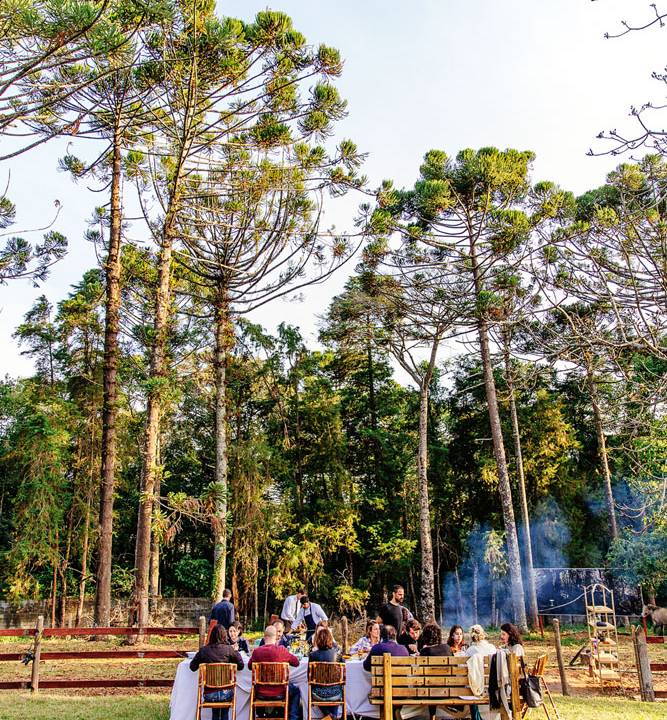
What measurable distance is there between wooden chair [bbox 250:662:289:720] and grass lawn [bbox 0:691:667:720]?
1.41 m

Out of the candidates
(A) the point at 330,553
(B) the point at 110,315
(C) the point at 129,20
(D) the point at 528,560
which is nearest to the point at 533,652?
(D) the point at 528,560

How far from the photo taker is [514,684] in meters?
5.50

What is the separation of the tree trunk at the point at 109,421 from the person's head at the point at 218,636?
7245mm

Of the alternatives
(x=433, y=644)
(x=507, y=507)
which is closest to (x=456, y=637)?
(x=433, y=644)

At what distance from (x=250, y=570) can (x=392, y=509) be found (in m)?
5.38

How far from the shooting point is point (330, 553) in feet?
69.0

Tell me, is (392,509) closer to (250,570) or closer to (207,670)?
(250,570)

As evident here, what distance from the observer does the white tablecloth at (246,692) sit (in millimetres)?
5789

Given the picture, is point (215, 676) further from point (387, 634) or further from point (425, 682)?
point (425, 682)

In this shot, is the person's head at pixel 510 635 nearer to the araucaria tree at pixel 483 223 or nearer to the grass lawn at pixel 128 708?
the grass lawn at pixel 128 708

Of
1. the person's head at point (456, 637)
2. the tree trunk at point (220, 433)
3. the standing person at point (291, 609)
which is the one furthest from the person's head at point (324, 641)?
the tree trunk at point (220, 433)

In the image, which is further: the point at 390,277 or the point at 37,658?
the point at 390,277

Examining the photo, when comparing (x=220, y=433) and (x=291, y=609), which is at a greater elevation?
(x=220, y=433)

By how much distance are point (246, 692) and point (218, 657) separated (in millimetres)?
469
